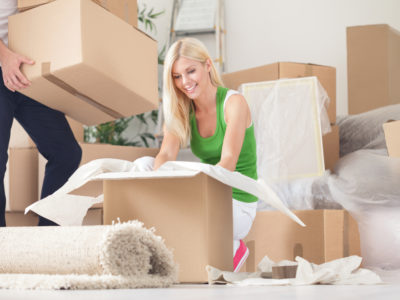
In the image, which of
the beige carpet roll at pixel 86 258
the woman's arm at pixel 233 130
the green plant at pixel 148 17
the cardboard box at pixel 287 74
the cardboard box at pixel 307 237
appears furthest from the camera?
the green plant at pixel 148 17

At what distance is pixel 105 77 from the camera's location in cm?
144

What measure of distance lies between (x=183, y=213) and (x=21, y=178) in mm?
1171

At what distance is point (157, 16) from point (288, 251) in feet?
5.73

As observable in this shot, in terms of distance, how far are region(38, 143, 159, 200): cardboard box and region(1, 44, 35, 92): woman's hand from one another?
1.52ft

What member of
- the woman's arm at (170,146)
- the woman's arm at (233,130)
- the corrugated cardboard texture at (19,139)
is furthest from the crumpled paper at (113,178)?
the corrugated cardboard texture at (19,139)

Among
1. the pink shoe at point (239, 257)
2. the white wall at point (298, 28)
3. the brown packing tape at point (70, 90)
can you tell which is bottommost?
the pink shoe at point (239, 257)

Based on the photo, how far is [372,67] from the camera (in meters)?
2.50

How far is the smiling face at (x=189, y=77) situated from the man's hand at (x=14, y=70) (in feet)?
1.20

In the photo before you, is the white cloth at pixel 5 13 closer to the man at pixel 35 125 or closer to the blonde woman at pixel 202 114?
the man at pixel 35 125

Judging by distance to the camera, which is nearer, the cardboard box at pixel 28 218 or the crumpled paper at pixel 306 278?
the crumpled paper at pixel 306 278

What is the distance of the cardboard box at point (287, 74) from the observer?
7.55 feet

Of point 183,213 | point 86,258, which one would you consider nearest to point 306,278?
point 183,213

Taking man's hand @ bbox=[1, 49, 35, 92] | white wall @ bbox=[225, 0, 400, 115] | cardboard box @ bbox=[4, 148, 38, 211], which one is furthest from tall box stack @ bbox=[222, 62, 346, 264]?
white wall @ bbox=[225, 0, 400, 115]

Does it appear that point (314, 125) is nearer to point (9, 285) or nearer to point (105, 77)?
point (105, 77)
